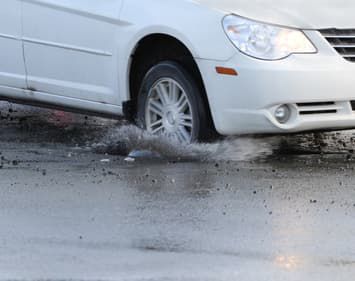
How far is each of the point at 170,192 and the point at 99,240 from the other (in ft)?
4.00

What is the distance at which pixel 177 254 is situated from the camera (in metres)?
5.25

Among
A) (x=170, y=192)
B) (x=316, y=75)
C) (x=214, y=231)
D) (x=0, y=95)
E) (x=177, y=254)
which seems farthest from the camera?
(x=0, y=95)

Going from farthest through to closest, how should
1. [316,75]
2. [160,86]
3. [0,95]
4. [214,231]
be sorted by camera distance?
1. [0,95]
2. [160,86]
3. [316,75]
4. [214,231]

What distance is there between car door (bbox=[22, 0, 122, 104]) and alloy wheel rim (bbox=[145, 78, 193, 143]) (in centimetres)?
32

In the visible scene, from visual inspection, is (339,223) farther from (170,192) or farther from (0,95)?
(0,95)

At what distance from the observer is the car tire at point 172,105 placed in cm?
784

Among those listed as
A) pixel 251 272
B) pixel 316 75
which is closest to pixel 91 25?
pixel 316 75

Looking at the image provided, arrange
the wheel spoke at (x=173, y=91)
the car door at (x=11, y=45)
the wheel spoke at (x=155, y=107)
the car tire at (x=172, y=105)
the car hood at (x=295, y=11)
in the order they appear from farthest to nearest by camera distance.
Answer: the car door at (x=11, y=45) < the wheel spoke at (x=155, y=107) < the wheel spoke at (x=173, y=91) < the car tire at (x=172, y=105) < the car hood at (x=295, y=11)

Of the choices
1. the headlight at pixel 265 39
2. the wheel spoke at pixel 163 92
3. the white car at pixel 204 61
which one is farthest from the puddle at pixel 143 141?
the headlight at pixel 265 39

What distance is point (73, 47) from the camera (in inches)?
336

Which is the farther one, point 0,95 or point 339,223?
point 0,95

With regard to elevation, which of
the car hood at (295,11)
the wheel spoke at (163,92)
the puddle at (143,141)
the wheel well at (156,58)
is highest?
the car hood at (295,11)

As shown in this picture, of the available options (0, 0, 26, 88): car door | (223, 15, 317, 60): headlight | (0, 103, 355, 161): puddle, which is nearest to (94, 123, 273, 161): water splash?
(0, 103, 355, 161): puddle

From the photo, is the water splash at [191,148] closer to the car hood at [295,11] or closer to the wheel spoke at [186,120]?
the wheel spoke at [186,120]
